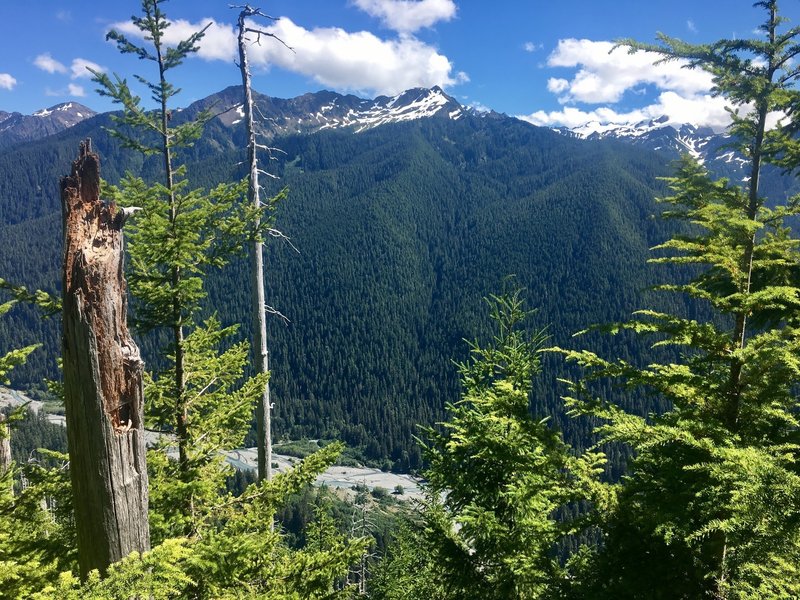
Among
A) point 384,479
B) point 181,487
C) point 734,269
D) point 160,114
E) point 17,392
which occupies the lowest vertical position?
point 384,479

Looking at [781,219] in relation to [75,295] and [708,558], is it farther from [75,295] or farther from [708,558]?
[75,295]

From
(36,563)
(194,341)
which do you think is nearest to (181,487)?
(36,563)

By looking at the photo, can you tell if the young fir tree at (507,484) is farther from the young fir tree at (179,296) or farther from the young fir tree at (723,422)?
the young fir tree at (179,296)

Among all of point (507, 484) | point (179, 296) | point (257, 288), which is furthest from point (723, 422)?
point (257, 288)

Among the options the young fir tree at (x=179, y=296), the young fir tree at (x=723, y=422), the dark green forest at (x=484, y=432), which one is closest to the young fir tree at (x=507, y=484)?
the dark green forest at (x=484, y=432)

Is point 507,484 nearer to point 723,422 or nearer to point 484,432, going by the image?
point 484,432

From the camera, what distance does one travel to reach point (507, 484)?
23.5ft

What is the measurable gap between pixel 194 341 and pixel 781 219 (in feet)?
27.8

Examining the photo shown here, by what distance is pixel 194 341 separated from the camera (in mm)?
7777

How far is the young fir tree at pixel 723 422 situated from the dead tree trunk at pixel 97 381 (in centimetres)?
448

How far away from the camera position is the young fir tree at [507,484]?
595 cm

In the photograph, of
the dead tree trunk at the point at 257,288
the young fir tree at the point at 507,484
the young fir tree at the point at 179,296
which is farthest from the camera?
the dead tree trunk at the point at 257,288

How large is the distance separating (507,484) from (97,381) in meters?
5.57

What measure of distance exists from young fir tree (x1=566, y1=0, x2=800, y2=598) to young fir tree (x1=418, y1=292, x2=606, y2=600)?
0.70 m
